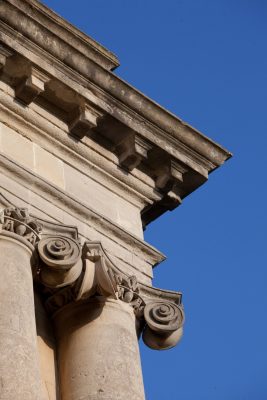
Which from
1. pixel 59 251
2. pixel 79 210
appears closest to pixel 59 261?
pixel 59 251

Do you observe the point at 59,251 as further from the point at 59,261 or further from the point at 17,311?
the point at 17,311

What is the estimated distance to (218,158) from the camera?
1880cm

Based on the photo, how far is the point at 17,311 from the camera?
14.3 meters

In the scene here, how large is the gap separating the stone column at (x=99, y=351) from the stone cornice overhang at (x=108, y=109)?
2717 millimetres

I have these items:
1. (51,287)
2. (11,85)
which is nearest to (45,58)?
(11,85)

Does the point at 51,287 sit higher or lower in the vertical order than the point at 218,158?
lower

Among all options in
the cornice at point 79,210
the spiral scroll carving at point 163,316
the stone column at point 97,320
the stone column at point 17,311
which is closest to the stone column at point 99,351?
the stone column at point 97,320

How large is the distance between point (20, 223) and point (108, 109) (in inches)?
115

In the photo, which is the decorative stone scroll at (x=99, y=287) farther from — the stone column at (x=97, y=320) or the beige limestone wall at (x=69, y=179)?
the beige limestone wall at (x=69, y=179)

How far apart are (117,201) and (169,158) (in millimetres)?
1156

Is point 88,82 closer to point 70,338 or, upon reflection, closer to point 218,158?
point 218,158

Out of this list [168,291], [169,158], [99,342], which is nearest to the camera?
[99,342]

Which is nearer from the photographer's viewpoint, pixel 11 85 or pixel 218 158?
pixel 11 85

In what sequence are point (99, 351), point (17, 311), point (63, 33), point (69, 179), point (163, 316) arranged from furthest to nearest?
point (63, 33) < point (69, 179) < point (163, 316) < point (99, 351) < point (17, 311)
